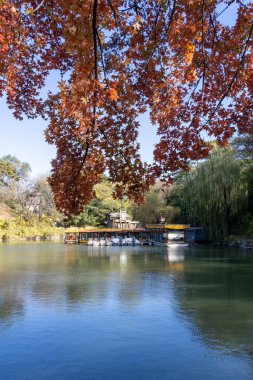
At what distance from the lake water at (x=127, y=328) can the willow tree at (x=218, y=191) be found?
655 inches

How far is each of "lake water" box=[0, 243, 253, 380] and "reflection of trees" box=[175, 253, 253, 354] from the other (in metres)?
0.02

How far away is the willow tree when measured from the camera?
3288 centimetres

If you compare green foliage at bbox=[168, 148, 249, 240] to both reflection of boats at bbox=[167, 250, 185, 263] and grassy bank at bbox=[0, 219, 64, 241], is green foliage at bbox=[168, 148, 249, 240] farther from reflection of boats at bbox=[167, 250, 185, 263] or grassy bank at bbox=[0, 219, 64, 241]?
grassy bank at bbox=[0, 219, 64, 241]

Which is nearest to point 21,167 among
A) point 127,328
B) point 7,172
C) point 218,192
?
point 7,172

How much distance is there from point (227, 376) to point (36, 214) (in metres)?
54.0

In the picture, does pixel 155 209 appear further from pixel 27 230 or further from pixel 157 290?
pixel 157 290

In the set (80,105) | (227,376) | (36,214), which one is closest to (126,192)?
(80,105)

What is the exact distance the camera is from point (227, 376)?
663 centimetres

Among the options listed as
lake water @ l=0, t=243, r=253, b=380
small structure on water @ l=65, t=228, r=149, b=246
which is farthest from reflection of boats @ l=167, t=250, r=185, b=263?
small structure on water @ l=65, t=228, r=149, b=246

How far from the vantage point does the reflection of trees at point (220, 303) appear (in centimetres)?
860

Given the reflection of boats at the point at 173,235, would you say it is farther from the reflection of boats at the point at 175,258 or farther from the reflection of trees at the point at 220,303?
the reflection of trees at the point at 220,303

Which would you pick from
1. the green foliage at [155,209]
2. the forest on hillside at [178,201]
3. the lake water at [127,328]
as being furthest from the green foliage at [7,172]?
the lake water at [127,328]

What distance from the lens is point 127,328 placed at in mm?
9398

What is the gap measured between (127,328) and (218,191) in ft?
83.4
